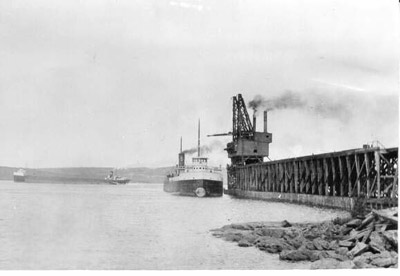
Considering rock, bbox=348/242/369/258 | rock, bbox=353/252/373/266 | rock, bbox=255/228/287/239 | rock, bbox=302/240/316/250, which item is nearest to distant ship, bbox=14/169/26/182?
rock, bbox=255/228/287/239

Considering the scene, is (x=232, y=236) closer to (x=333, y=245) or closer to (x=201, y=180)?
(x=333, y=245)

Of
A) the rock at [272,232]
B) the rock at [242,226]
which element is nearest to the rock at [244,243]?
the rock at [272,232]

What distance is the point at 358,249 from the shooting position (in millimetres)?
18219

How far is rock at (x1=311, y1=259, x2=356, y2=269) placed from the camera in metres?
17.1

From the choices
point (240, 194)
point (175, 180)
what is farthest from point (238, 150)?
point (175, 180)

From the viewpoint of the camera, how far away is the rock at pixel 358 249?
1805 centimetres

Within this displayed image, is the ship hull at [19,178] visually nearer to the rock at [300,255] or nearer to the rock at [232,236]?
the rock at [232,236]

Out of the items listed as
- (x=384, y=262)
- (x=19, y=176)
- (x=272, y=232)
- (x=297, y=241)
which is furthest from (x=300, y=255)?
(x=19, y=176)

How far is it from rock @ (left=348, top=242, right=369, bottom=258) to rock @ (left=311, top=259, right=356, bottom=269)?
707 mm

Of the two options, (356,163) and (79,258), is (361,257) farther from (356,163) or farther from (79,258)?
(356,163)

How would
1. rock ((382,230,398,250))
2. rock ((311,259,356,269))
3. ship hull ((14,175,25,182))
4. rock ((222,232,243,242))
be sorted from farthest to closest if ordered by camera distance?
ship hull ((14,175,25,182)), rock ((222,232,243,242)), rock ((382,230,398,250)), rock ((311,259,356,269))

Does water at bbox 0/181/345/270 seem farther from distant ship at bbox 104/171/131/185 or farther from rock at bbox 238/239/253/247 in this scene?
distant ship at bbox 104/171/131/185

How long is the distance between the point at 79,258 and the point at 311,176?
34.4 metres

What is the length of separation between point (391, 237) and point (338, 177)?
30348 mm
